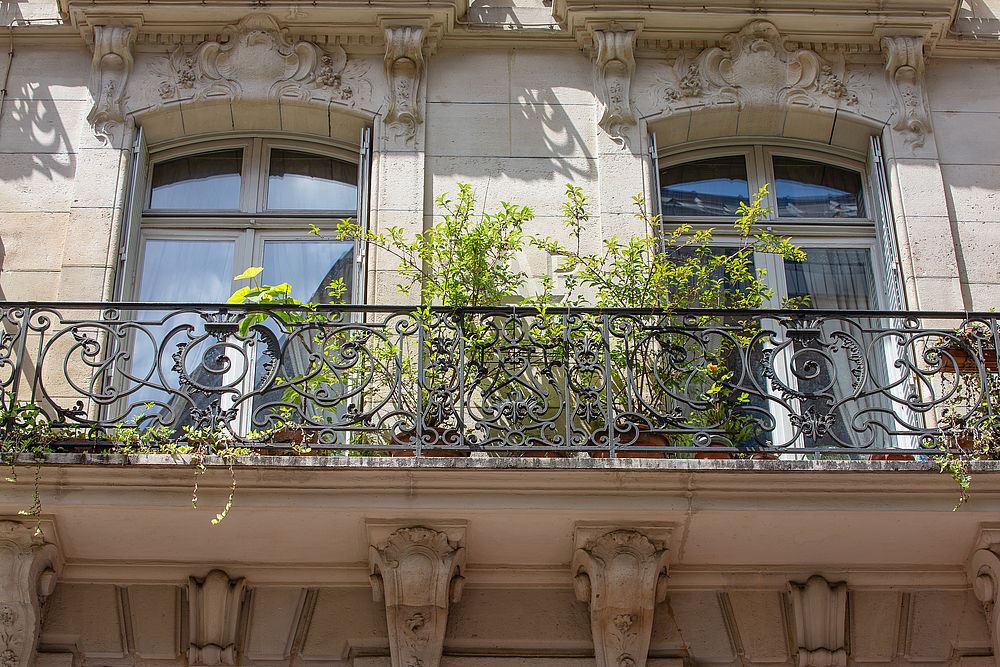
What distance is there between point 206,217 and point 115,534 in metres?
2.87

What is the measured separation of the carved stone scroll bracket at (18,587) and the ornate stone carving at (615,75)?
456 cm

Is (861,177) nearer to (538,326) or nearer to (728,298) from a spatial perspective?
(728,298)

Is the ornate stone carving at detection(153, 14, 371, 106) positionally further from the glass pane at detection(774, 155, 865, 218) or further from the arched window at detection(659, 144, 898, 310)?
the glass pane at detection(774, 155, 865, 218)

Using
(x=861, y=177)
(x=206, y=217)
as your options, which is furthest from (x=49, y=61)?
(x=861, y=177)

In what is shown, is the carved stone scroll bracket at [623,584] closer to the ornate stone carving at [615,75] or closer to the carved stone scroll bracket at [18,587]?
the carved stone scroll bracket at [18,587]

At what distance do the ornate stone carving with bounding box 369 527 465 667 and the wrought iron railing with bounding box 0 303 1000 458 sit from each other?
488 millimetres

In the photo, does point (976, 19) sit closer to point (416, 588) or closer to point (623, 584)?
point (623, 584)

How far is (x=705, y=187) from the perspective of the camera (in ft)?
32.3

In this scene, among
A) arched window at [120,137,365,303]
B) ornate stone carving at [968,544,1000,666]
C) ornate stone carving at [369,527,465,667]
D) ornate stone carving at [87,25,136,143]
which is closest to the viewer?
ornate stone carving at [369,527,465,667]

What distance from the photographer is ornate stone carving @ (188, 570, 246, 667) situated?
7344mm

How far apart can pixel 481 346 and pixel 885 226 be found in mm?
3301

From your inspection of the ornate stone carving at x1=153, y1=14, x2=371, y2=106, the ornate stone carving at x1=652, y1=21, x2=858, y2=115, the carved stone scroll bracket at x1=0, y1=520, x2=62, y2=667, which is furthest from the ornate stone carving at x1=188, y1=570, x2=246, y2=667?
the ornate stone carving at x1=652, y1=21, x2=858, y2=115

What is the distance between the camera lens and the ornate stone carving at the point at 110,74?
30.8ft

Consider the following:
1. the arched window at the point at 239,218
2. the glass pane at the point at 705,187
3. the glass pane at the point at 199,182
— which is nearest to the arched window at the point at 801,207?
the glass pane at the point at 705,187
